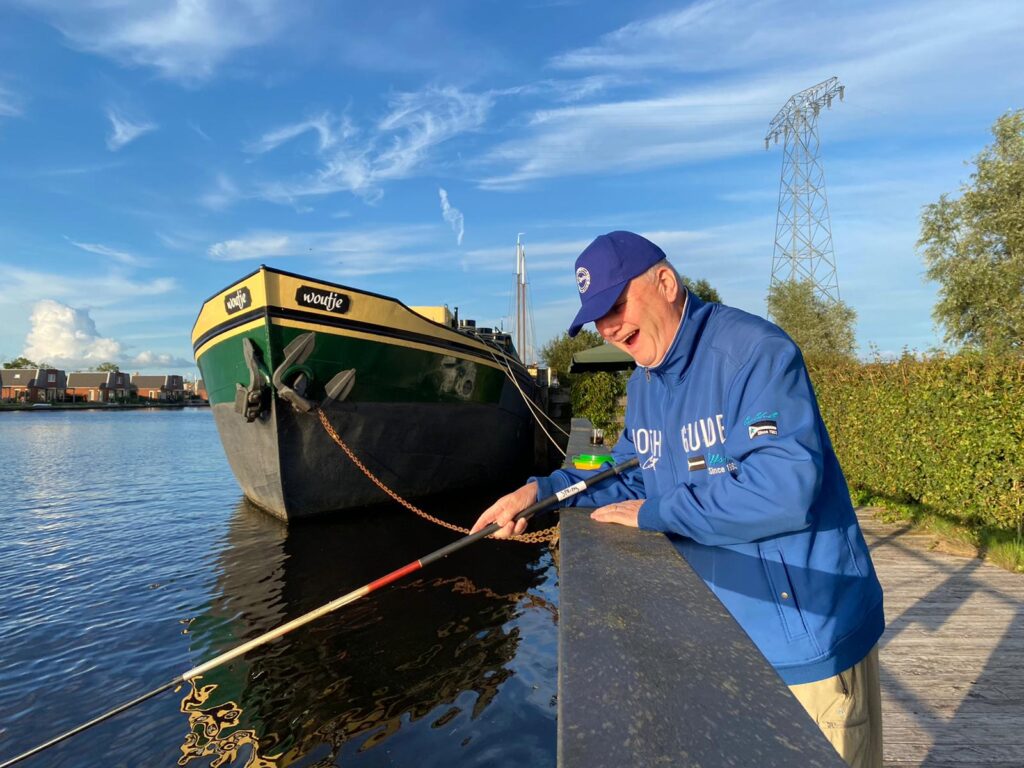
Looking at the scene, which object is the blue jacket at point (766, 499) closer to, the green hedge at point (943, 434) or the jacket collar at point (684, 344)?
the jacket collar at point (684, 344)

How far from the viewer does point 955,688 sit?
3496mm

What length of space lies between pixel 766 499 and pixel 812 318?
3399 cm

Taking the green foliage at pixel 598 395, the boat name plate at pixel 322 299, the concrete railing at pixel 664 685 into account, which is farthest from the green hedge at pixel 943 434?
the green foliage at pixel 598 395

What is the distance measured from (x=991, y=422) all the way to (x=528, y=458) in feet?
41.3

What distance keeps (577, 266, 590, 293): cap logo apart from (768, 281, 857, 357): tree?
30848 mm

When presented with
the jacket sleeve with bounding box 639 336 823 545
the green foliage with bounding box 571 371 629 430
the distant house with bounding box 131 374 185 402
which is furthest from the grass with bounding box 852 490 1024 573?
the distant house with bounding box 131 374 185 402

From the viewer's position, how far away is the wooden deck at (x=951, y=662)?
295cm

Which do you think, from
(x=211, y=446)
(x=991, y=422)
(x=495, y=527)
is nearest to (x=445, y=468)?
(x=991, y=422)

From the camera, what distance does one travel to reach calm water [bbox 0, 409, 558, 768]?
448 cm

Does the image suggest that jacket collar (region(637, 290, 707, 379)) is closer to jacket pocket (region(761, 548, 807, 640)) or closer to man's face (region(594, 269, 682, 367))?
man's face (region(594, 269, 682, 367))

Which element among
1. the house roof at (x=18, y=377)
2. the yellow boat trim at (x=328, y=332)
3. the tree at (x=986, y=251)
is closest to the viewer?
the yellow boat trim at (x=328, y=332)

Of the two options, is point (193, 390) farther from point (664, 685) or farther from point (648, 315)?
point (664, 685)

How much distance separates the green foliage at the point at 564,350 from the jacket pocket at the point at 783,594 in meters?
34.9

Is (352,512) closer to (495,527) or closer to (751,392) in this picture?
(495,527)
